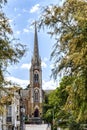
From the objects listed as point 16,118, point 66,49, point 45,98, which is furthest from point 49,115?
point 66,49

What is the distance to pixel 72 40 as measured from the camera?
1313 centimetres

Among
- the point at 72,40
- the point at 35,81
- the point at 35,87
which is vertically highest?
the point at 35,81

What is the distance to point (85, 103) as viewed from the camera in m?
13.3

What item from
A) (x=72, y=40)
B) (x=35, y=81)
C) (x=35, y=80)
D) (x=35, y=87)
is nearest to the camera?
(x=72, y=40)

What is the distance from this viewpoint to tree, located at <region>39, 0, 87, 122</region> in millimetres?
12812

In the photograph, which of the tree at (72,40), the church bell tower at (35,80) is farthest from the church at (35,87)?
the tree at (72,40)

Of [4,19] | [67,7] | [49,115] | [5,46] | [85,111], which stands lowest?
[85,111]

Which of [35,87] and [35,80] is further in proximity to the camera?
[35,80]

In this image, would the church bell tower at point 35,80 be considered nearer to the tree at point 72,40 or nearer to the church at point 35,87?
the church at point 35,87

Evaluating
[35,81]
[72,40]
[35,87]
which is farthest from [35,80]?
[72,40]

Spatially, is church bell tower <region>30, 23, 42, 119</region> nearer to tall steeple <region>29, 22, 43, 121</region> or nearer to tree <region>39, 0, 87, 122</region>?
tall steeple <region>29, 22, 43, 121</region>

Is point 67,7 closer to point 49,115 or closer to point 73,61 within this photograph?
point 73,61

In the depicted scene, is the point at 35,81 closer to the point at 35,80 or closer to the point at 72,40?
the point at 35,80

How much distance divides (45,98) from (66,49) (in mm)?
119650
